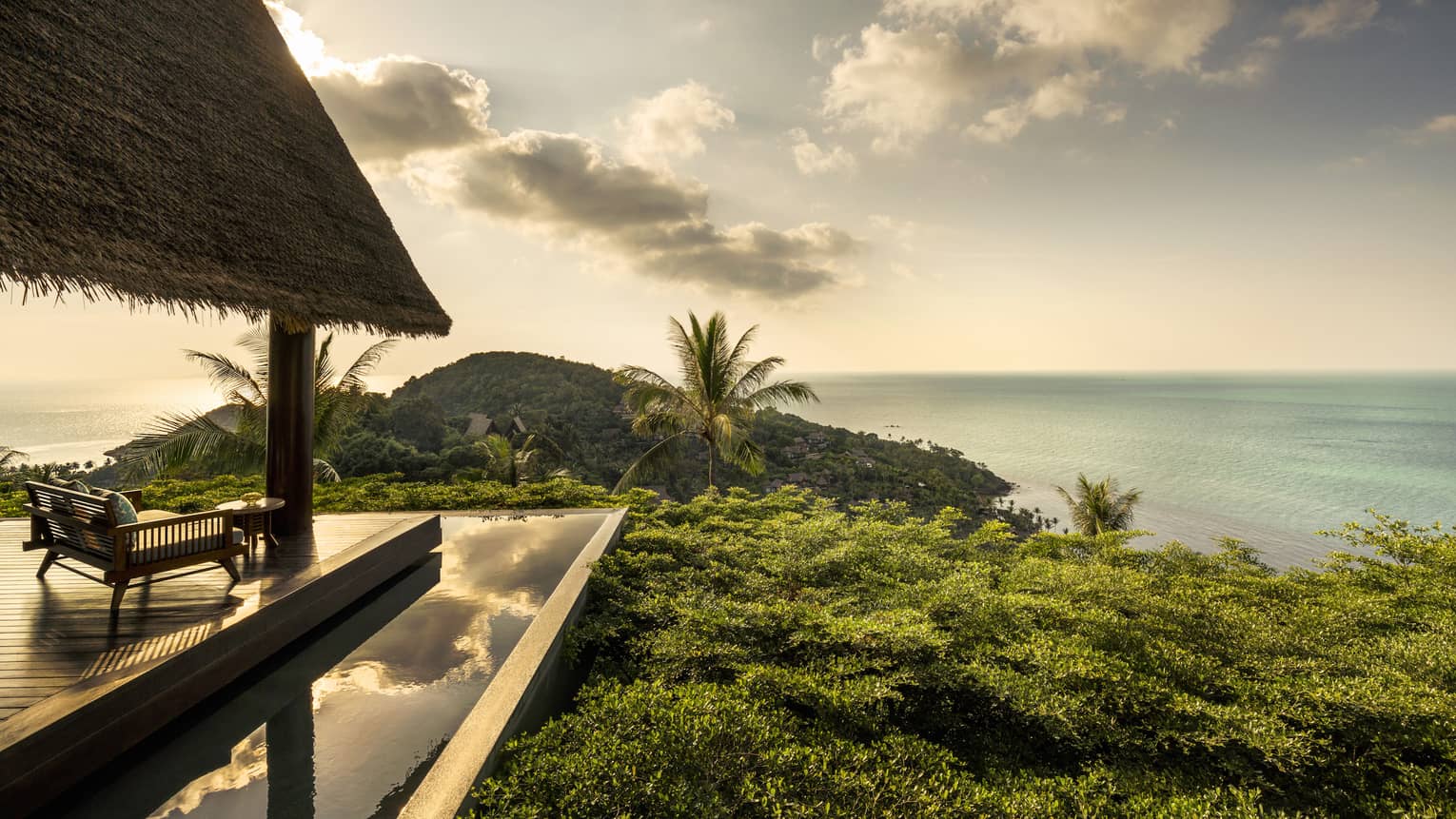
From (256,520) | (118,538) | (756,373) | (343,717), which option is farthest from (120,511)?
(756,373)

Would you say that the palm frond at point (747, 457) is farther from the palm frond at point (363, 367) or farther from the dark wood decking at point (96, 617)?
the dark wood decking at point (96, 617)

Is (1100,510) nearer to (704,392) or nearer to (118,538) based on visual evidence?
(704,392)

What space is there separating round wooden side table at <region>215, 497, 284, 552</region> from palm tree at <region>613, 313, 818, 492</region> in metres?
5.79

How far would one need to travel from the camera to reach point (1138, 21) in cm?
759

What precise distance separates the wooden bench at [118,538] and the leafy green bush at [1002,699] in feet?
7.95

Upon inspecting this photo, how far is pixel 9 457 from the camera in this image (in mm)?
10719

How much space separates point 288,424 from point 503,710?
371 cm

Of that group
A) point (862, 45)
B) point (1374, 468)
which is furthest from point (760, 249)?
point (1374, 468)

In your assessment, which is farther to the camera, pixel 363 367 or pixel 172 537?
pixel 363 367

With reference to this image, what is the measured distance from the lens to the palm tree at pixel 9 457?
10.6 meters

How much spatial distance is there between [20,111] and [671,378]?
26.8 feet

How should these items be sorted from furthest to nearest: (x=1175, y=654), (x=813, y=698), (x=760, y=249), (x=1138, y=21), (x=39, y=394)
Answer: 1. (x=760, y=249)
2. (x=39, y=394)
3. (x=1138, y=21)
4. (x=1175, y=654)
5. (x=813, y=698)

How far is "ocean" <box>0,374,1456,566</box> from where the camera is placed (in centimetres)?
1280

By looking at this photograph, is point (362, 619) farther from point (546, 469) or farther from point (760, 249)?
point (760, 249)
